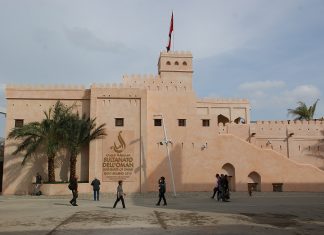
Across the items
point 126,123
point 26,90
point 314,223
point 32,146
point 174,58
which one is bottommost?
point 314,223

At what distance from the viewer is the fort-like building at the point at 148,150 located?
1102 inches

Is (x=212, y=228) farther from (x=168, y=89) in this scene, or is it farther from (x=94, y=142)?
(x=168, y=89)

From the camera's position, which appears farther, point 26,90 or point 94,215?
point 26,90

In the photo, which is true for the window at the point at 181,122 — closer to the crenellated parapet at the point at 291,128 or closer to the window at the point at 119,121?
the window at the point at 119,121

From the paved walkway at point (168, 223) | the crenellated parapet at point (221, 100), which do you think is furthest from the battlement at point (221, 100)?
the paved walkway at point (168, 223)

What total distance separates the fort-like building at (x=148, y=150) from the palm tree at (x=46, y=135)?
3.87 feet

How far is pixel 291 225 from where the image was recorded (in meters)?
11.7

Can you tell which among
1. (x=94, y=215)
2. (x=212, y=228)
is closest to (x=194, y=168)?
(x=94, y=215)

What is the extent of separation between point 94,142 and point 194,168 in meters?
7.56

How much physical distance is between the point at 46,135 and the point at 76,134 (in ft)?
6.99

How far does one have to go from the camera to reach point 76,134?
2673cm

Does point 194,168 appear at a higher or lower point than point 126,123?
lower

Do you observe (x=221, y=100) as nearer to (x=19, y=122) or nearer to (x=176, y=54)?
(x=176, y=54)

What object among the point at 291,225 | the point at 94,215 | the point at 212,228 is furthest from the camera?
the point at 94,215
